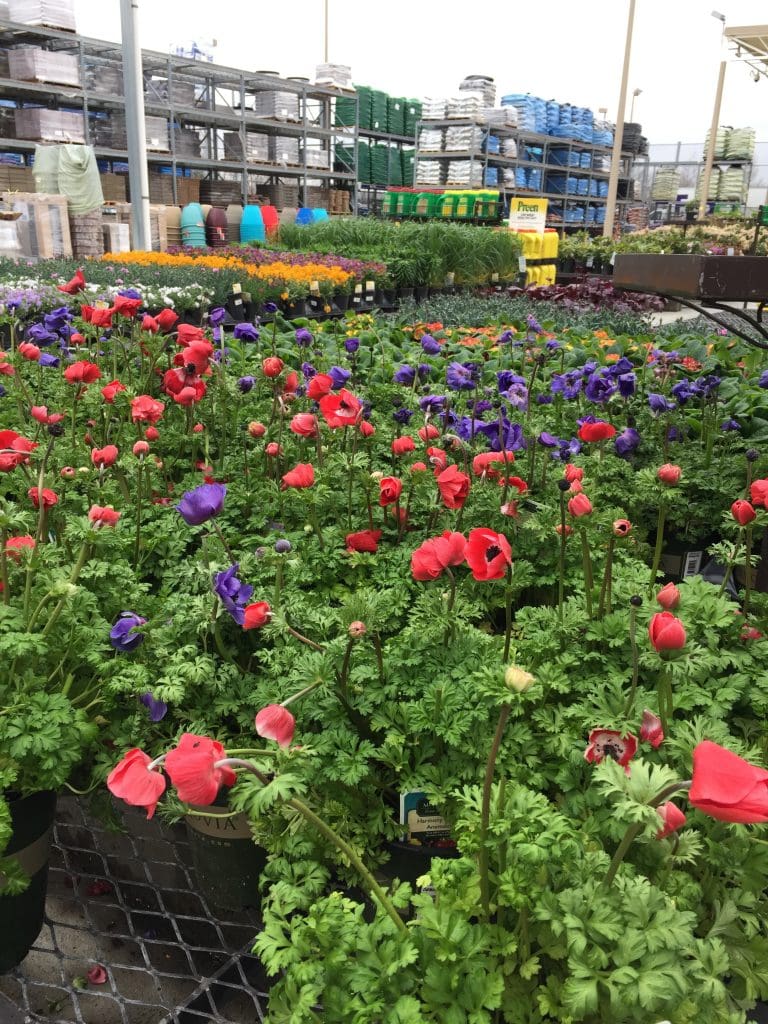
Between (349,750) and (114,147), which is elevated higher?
(114,147)

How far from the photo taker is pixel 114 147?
10.8m

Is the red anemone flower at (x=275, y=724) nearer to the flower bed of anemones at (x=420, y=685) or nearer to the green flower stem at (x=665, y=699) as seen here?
the flower bed of anemones at (x=420, y=685)

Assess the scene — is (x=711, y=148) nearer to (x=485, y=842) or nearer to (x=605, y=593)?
(x=605, y=593)

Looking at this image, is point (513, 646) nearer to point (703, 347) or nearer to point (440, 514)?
point (440, 514)

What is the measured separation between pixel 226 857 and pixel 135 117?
7.16 meters

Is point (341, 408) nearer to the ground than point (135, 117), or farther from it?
nearer to the ground

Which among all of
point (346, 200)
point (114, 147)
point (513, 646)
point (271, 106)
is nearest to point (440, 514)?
point (513, 646)

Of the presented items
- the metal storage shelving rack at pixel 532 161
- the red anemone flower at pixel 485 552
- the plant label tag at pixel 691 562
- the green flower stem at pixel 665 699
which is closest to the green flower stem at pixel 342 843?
the red anemone flower at pixel 485 552

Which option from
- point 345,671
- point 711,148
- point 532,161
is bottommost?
point 345,671

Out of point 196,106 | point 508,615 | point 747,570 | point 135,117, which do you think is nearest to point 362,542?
point 508,615

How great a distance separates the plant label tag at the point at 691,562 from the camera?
6.89 feet

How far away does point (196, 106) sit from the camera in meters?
12.3

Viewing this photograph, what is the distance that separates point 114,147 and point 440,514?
36.0 ft

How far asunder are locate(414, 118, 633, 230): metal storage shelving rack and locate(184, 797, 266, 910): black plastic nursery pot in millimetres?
14454
